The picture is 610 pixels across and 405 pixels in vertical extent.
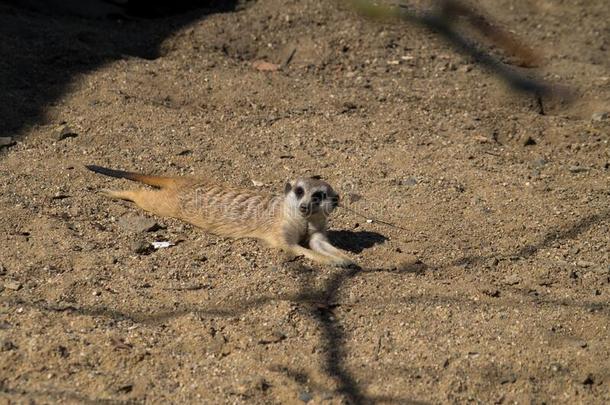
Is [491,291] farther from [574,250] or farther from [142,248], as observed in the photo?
[142,248]

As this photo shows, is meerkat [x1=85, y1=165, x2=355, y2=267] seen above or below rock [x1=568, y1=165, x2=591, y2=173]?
below

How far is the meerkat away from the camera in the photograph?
3285mm

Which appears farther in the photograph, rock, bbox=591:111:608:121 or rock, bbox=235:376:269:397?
rock, bbox=591:111:608:121

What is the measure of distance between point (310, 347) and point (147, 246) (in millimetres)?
875

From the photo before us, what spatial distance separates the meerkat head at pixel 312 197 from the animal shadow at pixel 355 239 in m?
0.15

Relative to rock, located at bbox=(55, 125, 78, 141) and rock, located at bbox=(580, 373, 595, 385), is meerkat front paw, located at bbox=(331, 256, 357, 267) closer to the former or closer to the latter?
rock, located at bbox=(580, 373, 595, 385)

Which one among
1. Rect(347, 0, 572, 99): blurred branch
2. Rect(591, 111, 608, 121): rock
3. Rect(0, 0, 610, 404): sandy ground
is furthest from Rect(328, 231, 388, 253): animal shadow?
Rect(347, 0, 572, 99): blurred branch

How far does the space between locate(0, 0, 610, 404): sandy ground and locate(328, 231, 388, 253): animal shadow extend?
0.5 inches

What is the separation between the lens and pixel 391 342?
2.65m

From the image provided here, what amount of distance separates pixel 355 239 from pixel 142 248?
32.7 inches

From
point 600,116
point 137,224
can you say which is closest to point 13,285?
point 137,224

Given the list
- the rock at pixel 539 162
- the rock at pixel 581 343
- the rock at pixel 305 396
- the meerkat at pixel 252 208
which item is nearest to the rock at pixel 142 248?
the meerkat at pixel 252 208

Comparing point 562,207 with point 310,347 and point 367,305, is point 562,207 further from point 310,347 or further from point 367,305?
point 310,347

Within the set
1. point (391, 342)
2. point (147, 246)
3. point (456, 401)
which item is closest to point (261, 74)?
point (147, 246)
